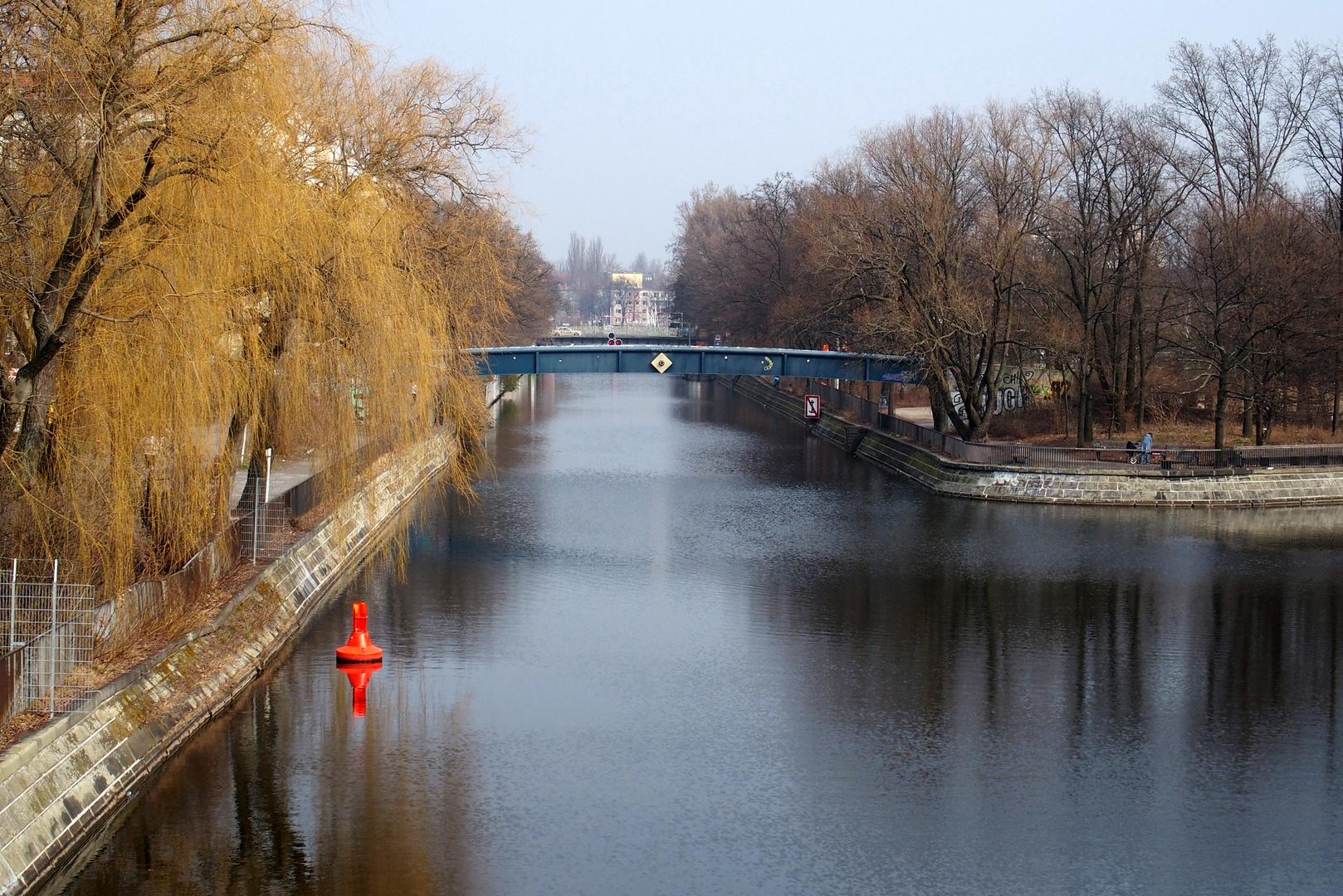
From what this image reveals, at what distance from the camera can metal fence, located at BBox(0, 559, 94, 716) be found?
1180 centimetres

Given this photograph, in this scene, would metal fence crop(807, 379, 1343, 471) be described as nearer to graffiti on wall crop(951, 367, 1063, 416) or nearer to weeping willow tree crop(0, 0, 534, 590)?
graffiti on wall crop(951, 367, 1063, 416)

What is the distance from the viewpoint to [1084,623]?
21656mm

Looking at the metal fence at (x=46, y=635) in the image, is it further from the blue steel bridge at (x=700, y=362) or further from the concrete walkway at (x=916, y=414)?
the concrete walkway at (x=916, y=414)

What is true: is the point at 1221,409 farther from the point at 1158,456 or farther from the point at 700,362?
the point at 700,362

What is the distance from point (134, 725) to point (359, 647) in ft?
16.6

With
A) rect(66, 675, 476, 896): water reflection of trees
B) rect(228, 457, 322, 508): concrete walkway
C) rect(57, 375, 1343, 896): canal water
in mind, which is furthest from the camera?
rect(228, 457, 322, 508): concrete walkway

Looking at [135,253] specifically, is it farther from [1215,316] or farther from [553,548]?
[1215,316]

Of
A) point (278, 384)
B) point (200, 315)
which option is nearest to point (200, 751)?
point (200, 315)

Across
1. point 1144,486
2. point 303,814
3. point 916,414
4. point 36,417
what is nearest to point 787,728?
point 303,814

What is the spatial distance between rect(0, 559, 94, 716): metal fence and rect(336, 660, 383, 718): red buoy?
3.91 metres

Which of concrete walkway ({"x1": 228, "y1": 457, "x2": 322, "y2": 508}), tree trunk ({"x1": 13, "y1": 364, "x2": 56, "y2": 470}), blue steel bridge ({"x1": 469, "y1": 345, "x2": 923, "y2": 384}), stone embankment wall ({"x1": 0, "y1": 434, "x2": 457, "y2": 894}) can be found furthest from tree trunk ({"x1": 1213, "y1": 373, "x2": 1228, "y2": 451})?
tree trunk ({"x1": 13, "y1": 364, "x2": 56, "y2": 470})

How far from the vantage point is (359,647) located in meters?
18.4

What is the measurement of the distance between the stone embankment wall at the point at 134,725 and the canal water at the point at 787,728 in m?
0.32

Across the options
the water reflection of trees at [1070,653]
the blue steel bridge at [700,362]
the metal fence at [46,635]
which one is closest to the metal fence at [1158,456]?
the blue steel bridge at [700,362]
